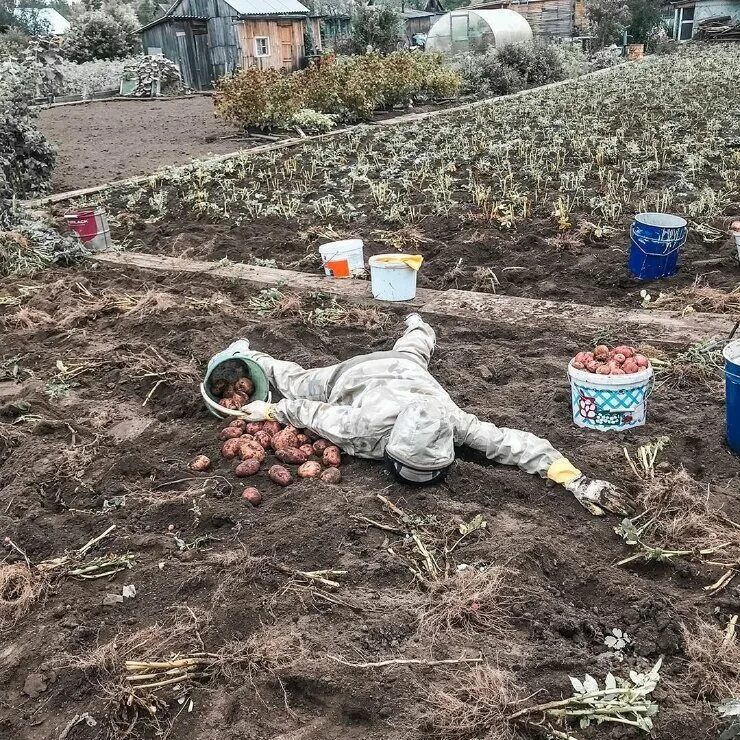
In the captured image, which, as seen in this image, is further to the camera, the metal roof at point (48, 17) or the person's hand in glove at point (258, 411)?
the metal roof at point (48, 17)

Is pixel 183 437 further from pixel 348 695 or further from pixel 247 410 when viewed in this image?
pixel 348 695

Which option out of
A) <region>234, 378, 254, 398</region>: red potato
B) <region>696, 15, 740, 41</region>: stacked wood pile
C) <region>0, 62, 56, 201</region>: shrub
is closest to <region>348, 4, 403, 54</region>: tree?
<region>696, 15, 740, 41</region>: stacked wood pile

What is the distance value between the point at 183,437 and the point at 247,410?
35 centimetres

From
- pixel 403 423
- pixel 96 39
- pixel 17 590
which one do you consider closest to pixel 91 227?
pixel 17 590

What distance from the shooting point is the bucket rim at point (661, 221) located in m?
5.08

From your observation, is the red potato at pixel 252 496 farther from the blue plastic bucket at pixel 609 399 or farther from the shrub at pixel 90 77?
the shrub at pixel 90 77

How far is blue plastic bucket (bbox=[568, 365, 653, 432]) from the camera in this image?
10.8 feet

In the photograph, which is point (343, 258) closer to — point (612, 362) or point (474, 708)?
point (612, 362)

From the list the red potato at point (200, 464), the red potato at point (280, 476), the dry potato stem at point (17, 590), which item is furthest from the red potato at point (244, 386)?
the dry potato stem at point (17, 590)

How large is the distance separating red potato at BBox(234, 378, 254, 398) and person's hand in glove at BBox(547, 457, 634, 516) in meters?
1.65

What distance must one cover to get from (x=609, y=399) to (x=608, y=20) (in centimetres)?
3202

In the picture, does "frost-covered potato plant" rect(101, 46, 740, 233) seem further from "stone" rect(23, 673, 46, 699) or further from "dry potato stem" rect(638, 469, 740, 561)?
"stone" rect(23, 673, 46, 699)

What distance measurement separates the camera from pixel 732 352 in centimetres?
322

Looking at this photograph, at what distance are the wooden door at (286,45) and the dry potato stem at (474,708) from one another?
24.3m
